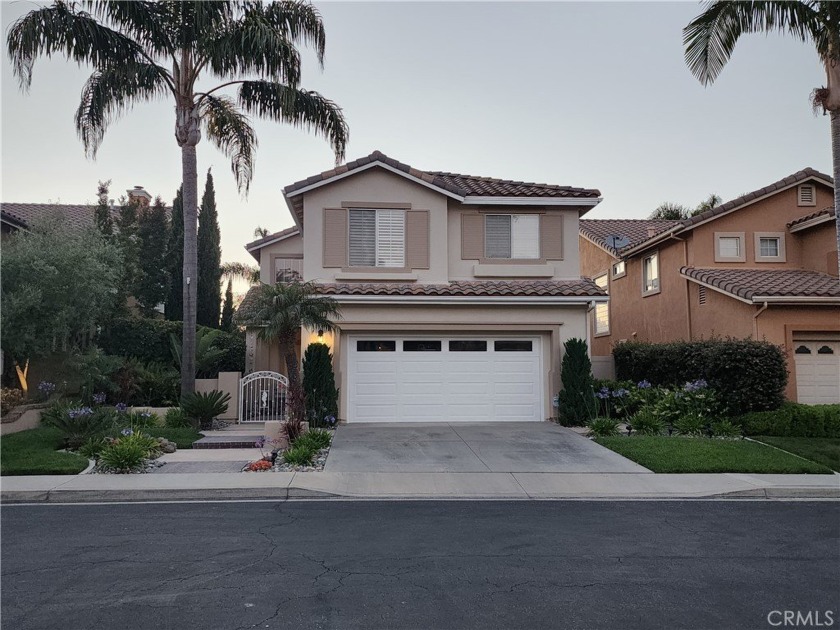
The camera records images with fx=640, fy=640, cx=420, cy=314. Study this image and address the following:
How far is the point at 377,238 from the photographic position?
57.7 ft

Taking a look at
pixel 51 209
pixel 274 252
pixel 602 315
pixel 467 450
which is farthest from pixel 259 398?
pixel 602 315

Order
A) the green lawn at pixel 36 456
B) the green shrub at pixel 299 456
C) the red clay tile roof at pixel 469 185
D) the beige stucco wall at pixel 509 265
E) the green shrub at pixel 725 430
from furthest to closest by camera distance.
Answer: the beige stucco wall at pixel 509 265
the red clay tile roof at pixel 469 185
the green shrub at pixel 725 430
the green shrub at pixel 299 456
the green lawn at pixel 36 456

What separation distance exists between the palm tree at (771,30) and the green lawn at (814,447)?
4.03 metres

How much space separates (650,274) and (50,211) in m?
20.6

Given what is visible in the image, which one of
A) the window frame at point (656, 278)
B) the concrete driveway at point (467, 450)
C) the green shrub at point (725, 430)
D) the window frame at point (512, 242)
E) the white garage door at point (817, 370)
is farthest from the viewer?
the window frame at point (656, 278)

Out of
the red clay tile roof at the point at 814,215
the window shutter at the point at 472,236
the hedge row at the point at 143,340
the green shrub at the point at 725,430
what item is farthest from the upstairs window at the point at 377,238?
the red clay tile roof at the point at 814,215

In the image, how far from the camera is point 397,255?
17.6 metres

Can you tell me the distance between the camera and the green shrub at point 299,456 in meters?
11.1

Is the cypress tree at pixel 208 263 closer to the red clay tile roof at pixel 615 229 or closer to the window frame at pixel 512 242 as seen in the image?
the window frame at pixel 512 242

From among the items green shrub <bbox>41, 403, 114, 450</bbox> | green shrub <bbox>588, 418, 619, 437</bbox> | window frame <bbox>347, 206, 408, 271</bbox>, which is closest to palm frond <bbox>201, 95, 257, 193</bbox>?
window frame <bbox>347, 206, 408, 271</bbox>

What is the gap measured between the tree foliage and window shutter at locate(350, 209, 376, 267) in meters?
6.05

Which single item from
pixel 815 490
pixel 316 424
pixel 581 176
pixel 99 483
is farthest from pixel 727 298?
pixel 99 483

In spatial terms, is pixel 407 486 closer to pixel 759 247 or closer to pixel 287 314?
pixel 287 314

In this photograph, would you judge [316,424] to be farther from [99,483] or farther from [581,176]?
[581,176]
